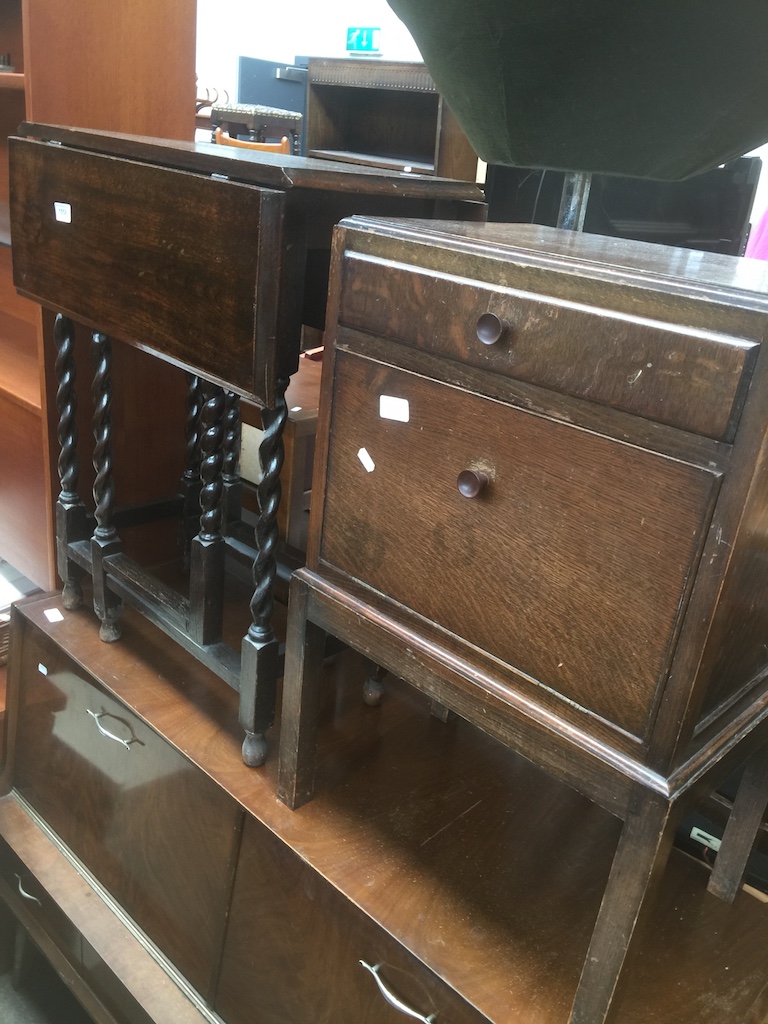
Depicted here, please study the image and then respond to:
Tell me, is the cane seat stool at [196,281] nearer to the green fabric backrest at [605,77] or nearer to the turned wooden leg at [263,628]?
the turned wooden leg at [263,628]

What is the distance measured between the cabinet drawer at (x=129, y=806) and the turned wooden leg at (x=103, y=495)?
0.29 ft

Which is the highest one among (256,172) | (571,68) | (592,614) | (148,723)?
(571,68)

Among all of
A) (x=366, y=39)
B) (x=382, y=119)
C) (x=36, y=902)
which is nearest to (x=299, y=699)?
(x=36, y=902)

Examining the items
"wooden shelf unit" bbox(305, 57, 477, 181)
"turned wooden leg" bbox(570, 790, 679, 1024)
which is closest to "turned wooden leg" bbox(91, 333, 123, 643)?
"turned wooden leg" bbox(570, 790, 679, 1024)

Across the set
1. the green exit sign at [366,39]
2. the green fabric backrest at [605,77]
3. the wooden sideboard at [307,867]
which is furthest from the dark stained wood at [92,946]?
the green exit sign at [366,39]

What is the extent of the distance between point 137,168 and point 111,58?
451mm

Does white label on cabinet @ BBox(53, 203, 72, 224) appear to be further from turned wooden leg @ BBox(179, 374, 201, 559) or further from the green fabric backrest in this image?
the green fabric backrest

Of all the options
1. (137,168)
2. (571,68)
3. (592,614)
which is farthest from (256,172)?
(592,614)

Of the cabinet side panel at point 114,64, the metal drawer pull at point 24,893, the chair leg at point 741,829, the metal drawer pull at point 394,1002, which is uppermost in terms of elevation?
the cabinet side panel at point 114,64

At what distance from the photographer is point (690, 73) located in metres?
0.63

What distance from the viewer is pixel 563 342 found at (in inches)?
24.9

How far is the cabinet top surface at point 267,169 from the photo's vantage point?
2.78 ft

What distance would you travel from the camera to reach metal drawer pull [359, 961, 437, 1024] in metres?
0.84

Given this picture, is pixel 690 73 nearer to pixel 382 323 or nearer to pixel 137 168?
pixel 382 323
